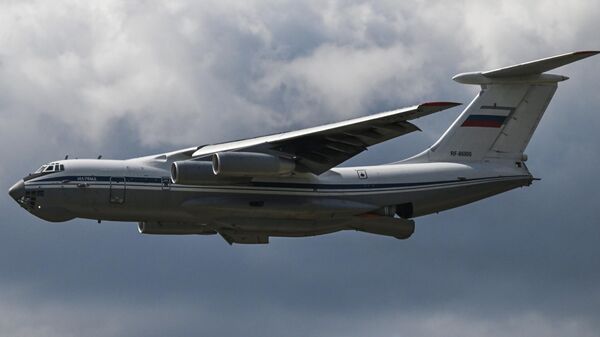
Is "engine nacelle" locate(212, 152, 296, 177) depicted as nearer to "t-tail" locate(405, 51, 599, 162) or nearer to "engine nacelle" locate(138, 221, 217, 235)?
"engine nacelle" locate(138, 221, 217, 235)

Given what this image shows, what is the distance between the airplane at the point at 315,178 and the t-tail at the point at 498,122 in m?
0.02

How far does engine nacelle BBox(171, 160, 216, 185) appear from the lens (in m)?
19.6

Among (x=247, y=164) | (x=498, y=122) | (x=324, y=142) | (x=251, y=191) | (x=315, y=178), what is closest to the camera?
(x=247, y=164)

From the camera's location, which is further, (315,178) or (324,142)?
(315,178)

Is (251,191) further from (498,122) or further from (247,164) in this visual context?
(498,122)

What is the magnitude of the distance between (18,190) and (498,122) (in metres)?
7.48

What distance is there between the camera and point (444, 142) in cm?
2167

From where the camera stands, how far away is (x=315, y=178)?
20.6 metres

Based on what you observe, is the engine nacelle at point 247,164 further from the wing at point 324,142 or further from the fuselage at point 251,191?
the fuselage at point 251,191

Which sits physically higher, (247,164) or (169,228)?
(247,164)

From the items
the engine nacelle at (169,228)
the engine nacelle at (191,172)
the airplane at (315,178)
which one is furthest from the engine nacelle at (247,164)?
the engine nacelle at (169,228)

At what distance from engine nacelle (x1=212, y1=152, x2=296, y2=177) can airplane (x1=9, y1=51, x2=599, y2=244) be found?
0.01 metres

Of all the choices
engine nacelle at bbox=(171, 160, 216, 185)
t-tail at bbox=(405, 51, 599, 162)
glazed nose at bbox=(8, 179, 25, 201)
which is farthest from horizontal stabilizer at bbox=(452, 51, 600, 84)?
glazed nose at bbox=(8, 179, 25, 201)

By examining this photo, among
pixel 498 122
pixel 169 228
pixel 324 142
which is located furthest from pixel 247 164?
pixel 498 122
